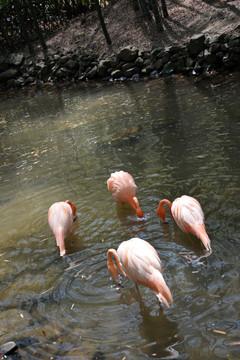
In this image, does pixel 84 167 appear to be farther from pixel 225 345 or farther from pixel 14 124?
pixel 14 124

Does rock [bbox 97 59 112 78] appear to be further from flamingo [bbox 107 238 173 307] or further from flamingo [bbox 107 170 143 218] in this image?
flamingo [bbox 107 238 173 307]

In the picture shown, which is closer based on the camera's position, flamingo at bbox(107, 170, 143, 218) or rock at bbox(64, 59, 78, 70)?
flamingo at bbox(107, 170, 143, 218)

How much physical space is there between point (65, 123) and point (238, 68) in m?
4.36

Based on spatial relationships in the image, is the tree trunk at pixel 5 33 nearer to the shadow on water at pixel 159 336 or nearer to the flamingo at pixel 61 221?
the flamingo at pixel 61 221

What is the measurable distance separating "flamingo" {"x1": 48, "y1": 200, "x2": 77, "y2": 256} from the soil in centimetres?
795

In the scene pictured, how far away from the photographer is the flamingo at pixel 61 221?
3.89 meters

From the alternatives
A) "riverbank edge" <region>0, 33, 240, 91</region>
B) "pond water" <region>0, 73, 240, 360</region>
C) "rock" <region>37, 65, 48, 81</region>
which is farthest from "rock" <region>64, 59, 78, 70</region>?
"pond water" <region>0, 73, 240, 360</region>

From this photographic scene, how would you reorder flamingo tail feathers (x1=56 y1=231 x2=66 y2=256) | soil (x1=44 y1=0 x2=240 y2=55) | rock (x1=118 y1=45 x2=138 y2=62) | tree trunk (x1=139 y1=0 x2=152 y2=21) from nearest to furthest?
1. flamingo tail feathers (x1=56 y1=231 x2=66 y2=256)
2. soil (x1=44 y1=0 x2=240 y2=55)
3. rock (x1=118 y1=45 x2=138 y2=62)
4. tree trunk (x1=139 y1=0 x2=152 y2=21)

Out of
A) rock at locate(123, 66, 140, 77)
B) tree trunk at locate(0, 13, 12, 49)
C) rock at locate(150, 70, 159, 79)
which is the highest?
tree trunk at locate(0, 13, 12, 49)

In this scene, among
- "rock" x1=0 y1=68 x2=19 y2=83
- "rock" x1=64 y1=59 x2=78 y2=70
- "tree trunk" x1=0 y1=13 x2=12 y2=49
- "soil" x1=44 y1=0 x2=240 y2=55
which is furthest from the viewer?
"tree trunk" x1=0 y1=13 x2=12 y2=49

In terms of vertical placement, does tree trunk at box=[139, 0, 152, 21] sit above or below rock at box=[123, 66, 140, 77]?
above

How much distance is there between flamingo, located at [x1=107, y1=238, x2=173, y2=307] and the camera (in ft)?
9.12

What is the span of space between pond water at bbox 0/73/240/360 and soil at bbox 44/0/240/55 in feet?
12.3

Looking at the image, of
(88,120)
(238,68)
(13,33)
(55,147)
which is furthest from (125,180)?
(13,33)
